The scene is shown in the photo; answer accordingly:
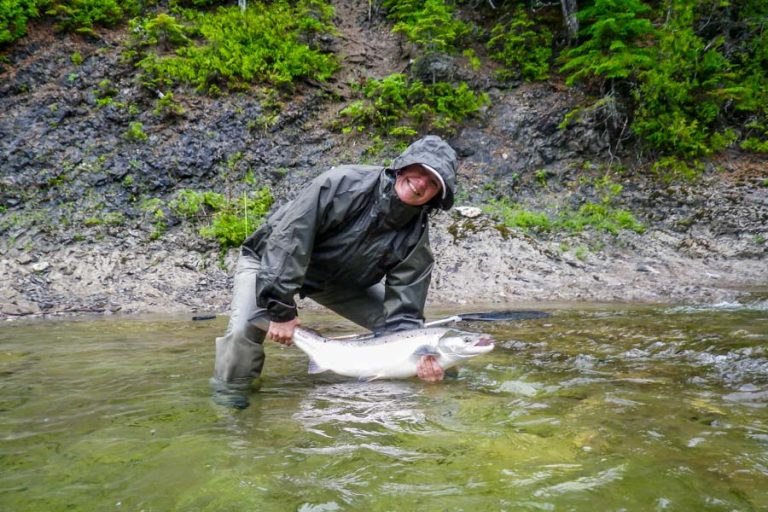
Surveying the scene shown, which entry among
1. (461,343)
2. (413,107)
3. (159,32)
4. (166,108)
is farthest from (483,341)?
(159,32)

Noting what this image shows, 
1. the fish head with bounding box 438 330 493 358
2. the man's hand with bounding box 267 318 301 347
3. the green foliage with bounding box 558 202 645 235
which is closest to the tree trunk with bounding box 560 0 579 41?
the green foliage with bounding box 558 202 645 235

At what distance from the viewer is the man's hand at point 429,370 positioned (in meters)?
4.39

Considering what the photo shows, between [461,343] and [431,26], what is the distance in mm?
12092

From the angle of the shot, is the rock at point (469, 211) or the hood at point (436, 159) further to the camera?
the rock at point (469, 211)

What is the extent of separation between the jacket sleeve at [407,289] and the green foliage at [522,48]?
12012 millimetres

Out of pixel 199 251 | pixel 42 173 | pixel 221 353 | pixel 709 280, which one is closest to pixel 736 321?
pixel 709 280

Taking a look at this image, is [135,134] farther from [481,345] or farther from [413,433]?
[413,433]

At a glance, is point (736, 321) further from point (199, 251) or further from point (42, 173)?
point (42, 173)

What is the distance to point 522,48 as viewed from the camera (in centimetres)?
1545

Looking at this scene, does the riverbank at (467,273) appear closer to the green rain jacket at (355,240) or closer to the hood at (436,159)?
the green rain jacket at (355,240)

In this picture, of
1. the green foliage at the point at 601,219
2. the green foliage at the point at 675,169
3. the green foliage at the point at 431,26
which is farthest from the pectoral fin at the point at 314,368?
the green foliage at the point at 431,26

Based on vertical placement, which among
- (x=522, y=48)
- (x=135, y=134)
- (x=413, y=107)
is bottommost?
(x=135, y=134)

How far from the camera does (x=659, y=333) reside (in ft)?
18.3

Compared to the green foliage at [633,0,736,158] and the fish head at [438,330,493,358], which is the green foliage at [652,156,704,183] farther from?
the fish head at [438,330,493,358]
